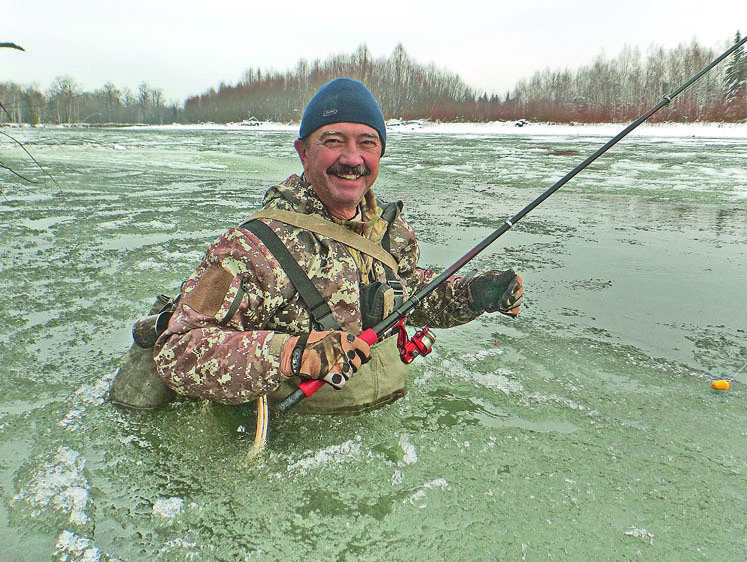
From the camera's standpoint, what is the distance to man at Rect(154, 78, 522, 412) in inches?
80.7

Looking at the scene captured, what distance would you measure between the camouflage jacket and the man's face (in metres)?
0.08

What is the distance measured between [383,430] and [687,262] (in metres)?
4.42

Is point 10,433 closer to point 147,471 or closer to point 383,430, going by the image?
point 147,471

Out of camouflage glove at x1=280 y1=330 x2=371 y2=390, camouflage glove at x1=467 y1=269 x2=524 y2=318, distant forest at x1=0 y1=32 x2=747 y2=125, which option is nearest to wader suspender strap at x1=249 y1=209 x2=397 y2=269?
camouflage glove at x1=280 y1=330 x2=371 y2=390

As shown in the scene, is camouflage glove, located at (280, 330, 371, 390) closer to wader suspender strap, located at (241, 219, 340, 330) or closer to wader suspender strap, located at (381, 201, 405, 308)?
wader suspender strap, located at (241, 219, 340, 330)

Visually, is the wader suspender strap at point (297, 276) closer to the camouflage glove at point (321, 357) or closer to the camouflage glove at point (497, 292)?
the camouflage glove at point (321, 357)

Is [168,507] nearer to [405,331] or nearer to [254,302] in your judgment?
[254,302]

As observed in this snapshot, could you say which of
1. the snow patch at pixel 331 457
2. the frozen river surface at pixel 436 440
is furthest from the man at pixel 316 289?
the frozen river surface at pixel 436 440

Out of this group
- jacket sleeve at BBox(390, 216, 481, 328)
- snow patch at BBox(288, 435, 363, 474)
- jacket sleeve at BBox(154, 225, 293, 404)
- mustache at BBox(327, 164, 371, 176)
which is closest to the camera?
jacket sleeve at BBox(154, 225, 293, 404)

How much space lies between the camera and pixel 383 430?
8.40 feet

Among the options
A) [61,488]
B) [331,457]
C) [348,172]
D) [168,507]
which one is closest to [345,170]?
[348,172]

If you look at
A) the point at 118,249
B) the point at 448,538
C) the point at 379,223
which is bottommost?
the point at 448,538

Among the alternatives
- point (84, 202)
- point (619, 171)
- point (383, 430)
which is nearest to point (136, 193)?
point (84, 202)

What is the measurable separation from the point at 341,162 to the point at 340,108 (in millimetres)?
256
